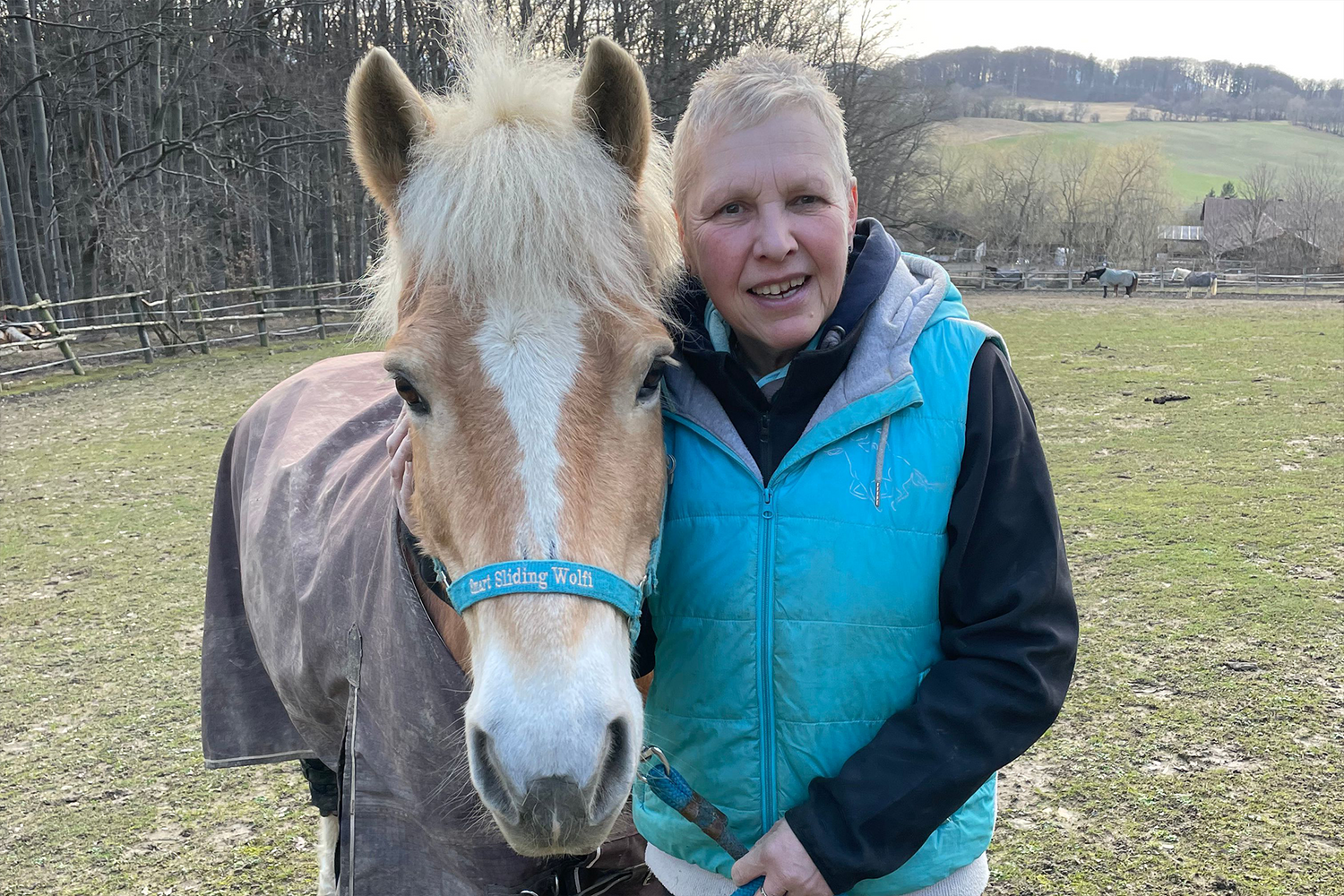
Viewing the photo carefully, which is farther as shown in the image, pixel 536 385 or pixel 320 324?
pixel 320 324

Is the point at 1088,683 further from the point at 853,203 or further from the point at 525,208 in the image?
the point at 525,208

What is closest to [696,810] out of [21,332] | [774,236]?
[774,236]

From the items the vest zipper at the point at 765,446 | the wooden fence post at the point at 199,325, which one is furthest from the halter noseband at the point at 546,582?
the wooden fence post at the point at 199,325

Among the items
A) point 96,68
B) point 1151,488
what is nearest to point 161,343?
point 96,68

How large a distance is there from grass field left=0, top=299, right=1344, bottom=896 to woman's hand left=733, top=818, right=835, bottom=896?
1.83 meters

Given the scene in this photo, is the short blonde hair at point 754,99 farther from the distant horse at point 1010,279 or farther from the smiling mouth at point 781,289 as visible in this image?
the distant horse at point 1010,279

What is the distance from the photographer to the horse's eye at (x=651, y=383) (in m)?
1.48

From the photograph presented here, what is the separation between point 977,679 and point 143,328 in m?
18.5

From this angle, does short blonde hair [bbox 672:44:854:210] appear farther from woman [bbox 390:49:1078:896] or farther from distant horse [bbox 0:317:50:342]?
distant horse [bbox 0:317:50:342]

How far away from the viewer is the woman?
1.35 meters

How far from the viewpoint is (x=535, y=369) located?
4.49 feet

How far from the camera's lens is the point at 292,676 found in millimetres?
2385

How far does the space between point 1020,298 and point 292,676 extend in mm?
31391

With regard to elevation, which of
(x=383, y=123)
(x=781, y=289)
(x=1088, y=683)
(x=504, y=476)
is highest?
(x=383, y=123)
